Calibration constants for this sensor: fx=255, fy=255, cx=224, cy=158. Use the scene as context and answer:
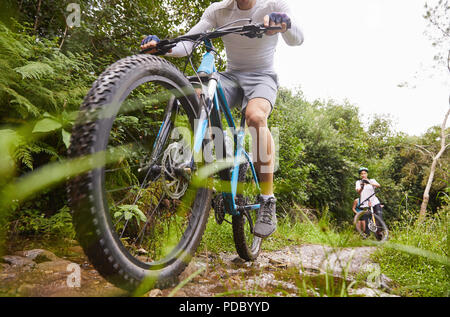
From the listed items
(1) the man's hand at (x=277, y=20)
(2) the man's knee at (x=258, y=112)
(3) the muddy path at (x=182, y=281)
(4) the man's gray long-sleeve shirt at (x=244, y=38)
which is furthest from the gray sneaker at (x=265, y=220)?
(1) the man's hand at (x=277, y=20)

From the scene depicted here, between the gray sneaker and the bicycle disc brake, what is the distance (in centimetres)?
83

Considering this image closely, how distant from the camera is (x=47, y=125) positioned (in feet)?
6.03

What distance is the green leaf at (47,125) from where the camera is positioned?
5.88ft

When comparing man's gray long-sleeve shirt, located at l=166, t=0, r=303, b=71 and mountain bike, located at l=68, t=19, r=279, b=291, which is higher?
man's gray long-sleeve shirt, located at l=166, t=0, r=303, b=71

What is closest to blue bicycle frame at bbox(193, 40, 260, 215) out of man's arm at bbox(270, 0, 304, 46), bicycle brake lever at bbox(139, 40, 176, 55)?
bicycle brake lever at bbox(139, 40, 176, 55)

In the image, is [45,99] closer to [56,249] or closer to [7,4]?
[56,249]

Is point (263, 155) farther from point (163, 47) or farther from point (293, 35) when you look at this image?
point (163, 47)

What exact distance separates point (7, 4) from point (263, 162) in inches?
125

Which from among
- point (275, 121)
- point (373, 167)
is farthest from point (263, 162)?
point (373, 167)

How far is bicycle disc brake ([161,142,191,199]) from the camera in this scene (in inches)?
50.5

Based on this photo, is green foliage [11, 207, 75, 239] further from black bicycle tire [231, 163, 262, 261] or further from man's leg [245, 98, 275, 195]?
man's leg [245, 98, 275, 195]

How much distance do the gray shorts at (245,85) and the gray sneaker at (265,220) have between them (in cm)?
81

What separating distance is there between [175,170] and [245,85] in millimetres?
1228

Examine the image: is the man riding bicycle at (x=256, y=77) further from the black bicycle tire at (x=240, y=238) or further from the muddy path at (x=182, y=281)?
the muddy path at (x=182, y=281)
